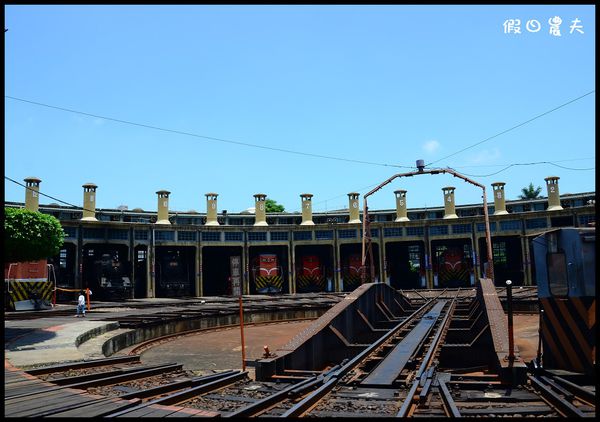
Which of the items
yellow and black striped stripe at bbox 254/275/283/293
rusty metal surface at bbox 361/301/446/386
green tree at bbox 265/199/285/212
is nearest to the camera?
rusty metal surface at bbox 361/301/446/386

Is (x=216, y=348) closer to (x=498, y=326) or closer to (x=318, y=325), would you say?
(x=318, y=325)

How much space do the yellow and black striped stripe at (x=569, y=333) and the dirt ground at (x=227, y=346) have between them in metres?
5.06

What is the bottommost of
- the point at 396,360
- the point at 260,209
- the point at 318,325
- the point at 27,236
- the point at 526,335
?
the point at 526,335

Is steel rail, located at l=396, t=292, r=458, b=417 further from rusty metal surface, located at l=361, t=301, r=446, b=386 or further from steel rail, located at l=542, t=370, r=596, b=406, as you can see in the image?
steel rail, located at l=542, t=370, r=596, b=406

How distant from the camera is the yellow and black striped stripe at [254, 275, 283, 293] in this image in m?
46.2

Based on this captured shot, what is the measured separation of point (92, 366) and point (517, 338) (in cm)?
1461

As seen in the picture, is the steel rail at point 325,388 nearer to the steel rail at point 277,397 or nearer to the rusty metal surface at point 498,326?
the steel rail at point 277,397

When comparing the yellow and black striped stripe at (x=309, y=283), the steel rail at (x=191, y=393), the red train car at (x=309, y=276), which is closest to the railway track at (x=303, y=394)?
the steel rail at (x=191, y=393)

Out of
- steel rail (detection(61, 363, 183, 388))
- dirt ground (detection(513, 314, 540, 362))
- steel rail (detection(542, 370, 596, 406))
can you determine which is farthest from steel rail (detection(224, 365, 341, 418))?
dirt ground (detection(513, 314, 540, 362))

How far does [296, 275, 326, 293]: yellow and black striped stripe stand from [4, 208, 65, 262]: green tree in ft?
111

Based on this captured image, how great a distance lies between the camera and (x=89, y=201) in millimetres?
41375

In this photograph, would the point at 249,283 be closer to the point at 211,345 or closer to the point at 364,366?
the point at 211,345

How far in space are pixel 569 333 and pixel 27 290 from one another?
26.6 m

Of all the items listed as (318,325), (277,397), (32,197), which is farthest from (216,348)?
(32,197)
